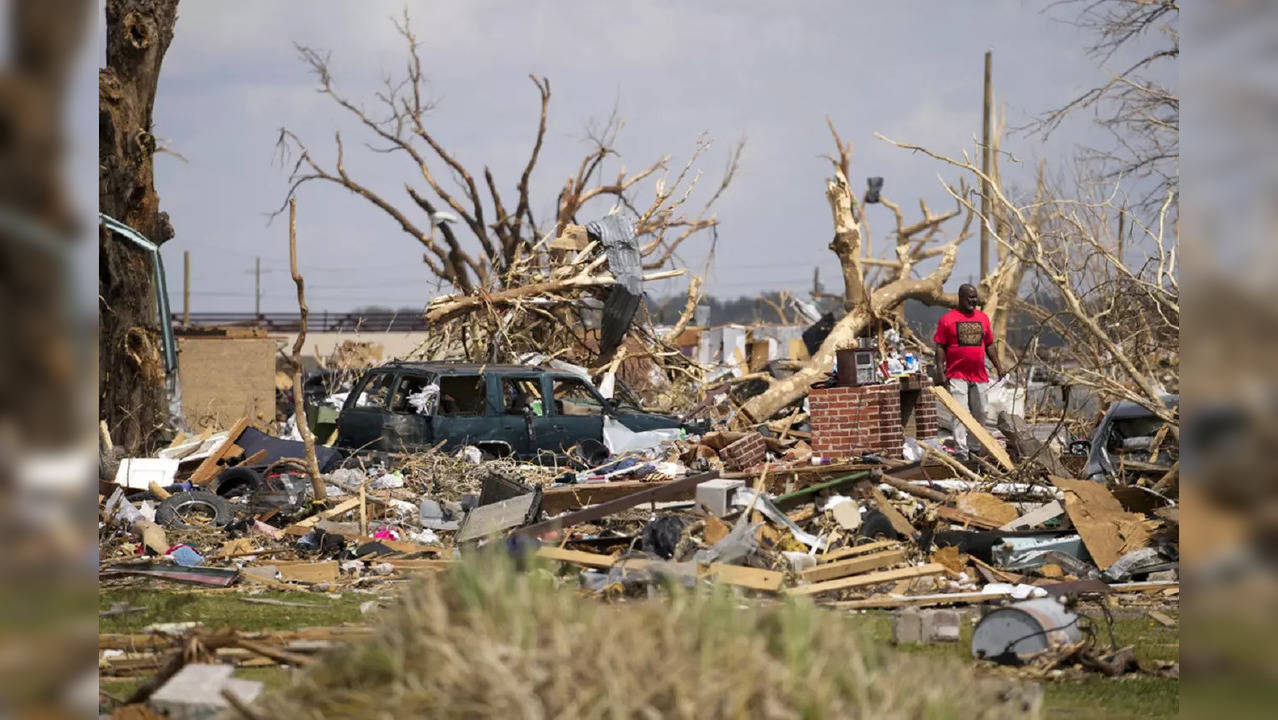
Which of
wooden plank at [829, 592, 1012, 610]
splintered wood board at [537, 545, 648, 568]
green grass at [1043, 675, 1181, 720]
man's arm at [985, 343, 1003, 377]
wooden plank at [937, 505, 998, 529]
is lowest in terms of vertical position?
wooden plank at [829, 592, 1012, 610]

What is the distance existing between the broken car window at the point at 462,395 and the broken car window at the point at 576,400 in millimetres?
995

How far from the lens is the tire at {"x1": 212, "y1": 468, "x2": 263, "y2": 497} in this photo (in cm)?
1443

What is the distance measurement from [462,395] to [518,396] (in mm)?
709

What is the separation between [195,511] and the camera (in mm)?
13141

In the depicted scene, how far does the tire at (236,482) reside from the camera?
14425 mm

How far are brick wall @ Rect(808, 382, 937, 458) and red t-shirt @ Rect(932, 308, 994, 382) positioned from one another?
2.42ft

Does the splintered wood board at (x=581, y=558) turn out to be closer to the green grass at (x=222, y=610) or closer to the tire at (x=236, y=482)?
the green grass at (x=222, y=610)

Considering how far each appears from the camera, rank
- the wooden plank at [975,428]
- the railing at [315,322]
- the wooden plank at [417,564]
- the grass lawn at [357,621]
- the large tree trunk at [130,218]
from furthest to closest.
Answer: the railing at [315,322] < the large tree trunk at [130,218] < the wooden plank at [975,428] < the wooden plank at [417,564] < the grass lawn at [357,621]

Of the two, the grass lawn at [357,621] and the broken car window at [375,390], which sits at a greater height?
the broken car window at [375,390]

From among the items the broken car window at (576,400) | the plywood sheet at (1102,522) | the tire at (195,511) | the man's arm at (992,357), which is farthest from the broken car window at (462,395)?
the plywood sheet at (1102,522)

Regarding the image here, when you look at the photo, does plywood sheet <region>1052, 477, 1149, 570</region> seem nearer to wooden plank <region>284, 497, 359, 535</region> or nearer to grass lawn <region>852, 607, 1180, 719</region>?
grass lawn <region>852, 607, 1180, 719</region>

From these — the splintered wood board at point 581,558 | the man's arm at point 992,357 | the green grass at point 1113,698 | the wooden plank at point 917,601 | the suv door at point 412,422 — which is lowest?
the wooden plank at point 917,601

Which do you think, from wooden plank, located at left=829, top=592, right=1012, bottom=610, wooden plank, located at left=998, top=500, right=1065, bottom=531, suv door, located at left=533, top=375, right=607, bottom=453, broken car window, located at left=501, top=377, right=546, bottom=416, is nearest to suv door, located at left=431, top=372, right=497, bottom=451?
broken car window, located at left=501, top=377, right=546, bottom=416
